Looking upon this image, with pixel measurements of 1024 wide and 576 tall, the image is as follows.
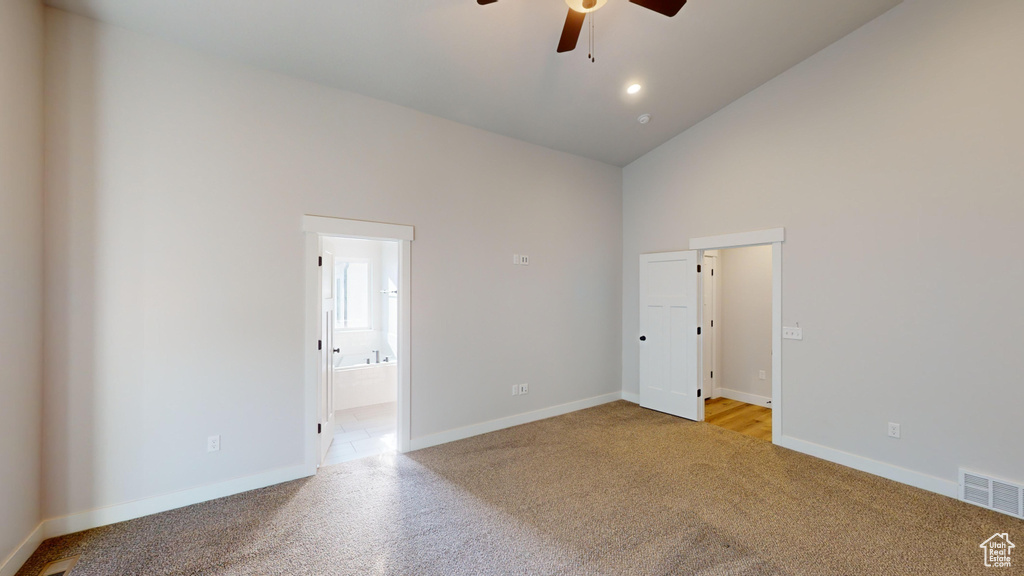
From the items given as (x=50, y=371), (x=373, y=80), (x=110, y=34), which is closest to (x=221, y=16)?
(x=110, y=34)

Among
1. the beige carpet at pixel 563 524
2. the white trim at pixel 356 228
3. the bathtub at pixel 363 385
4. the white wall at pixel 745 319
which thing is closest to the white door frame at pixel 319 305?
the white trim at pixel 356 228

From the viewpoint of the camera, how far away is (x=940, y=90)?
297cm

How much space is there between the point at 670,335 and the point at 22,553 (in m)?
5.51

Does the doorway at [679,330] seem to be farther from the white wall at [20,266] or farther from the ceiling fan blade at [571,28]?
the white wall at [20,266]

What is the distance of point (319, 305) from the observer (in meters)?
3.29

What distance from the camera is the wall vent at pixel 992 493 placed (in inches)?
104

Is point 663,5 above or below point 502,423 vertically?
above

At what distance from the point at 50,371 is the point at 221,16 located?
2.51 m

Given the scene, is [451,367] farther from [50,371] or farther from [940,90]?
[940,90]

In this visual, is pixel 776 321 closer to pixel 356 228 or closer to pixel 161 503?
pixel 356 228

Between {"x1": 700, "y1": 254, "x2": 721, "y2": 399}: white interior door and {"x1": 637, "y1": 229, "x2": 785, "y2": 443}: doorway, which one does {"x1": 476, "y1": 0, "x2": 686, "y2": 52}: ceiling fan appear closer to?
{"x1": 637, "y1": 229, "x2": 785, "y2": 443}: doorway

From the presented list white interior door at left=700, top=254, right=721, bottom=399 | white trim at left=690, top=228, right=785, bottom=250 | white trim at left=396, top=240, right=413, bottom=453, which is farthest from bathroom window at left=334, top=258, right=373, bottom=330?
white interior door at left=700, top=254, right=721, bottom=399

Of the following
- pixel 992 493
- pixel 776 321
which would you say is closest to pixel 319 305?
pixel 776 321

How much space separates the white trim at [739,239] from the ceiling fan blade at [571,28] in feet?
9.23
